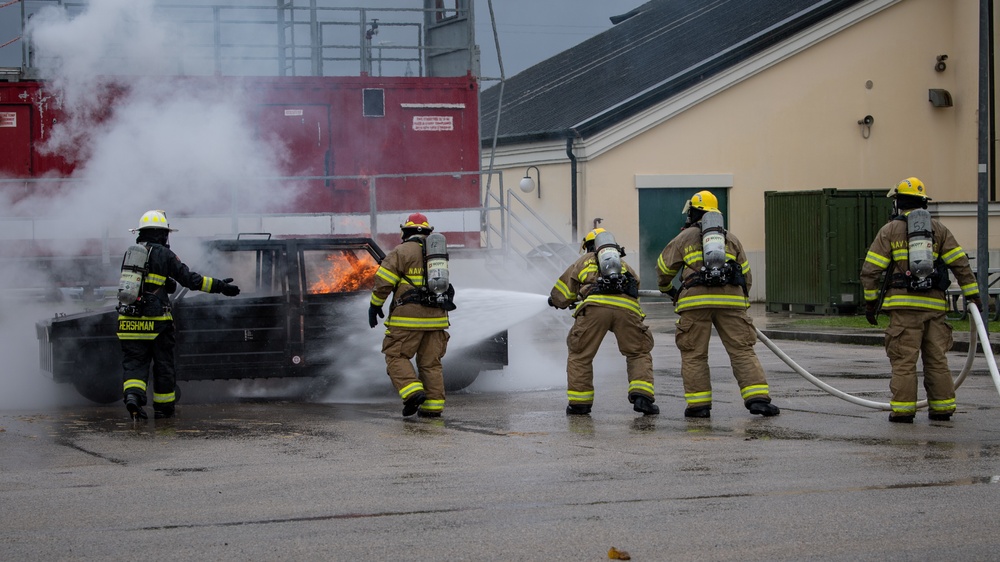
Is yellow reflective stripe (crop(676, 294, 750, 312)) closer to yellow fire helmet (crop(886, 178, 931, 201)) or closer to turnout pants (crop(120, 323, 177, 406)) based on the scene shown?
yellow fire helmet (crop(886, 178, 931, 201))

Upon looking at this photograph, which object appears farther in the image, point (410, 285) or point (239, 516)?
point (410, 285)

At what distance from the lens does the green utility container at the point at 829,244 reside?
2147cm

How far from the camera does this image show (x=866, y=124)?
1053 inches

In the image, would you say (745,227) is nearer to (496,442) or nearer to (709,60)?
(709,60)

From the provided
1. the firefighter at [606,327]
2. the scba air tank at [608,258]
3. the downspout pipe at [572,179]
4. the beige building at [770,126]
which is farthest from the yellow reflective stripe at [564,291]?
the downspout pipe at [572,179]

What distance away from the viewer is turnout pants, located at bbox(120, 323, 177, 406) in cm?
953

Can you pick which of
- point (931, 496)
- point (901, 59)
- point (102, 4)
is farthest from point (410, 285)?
point (901, 59)

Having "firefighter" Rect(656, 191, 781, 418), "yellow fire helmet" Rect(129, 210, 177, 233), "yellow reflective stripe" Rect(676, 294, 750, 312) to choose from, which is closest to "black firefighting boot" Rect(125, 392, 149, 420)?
"yellow fire helmet" Rect(129, 210, 177, 233)

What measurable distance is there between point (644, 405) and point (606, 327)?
0.67 m

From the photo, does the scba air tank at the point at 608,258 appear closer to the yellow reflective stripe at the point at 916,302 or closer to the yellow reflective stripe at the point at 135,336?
the yellow reflective stripe at the point at 916,302

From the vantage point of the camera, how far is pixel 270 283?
10.7 meters

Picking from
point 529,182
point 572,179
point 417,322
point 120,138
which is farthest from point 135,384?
point 529,182

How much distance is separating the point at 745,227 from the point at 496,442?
18947mm

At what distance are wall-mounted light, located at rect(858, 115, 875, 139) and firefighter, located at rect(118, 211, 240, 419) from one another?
1974 centimetres
